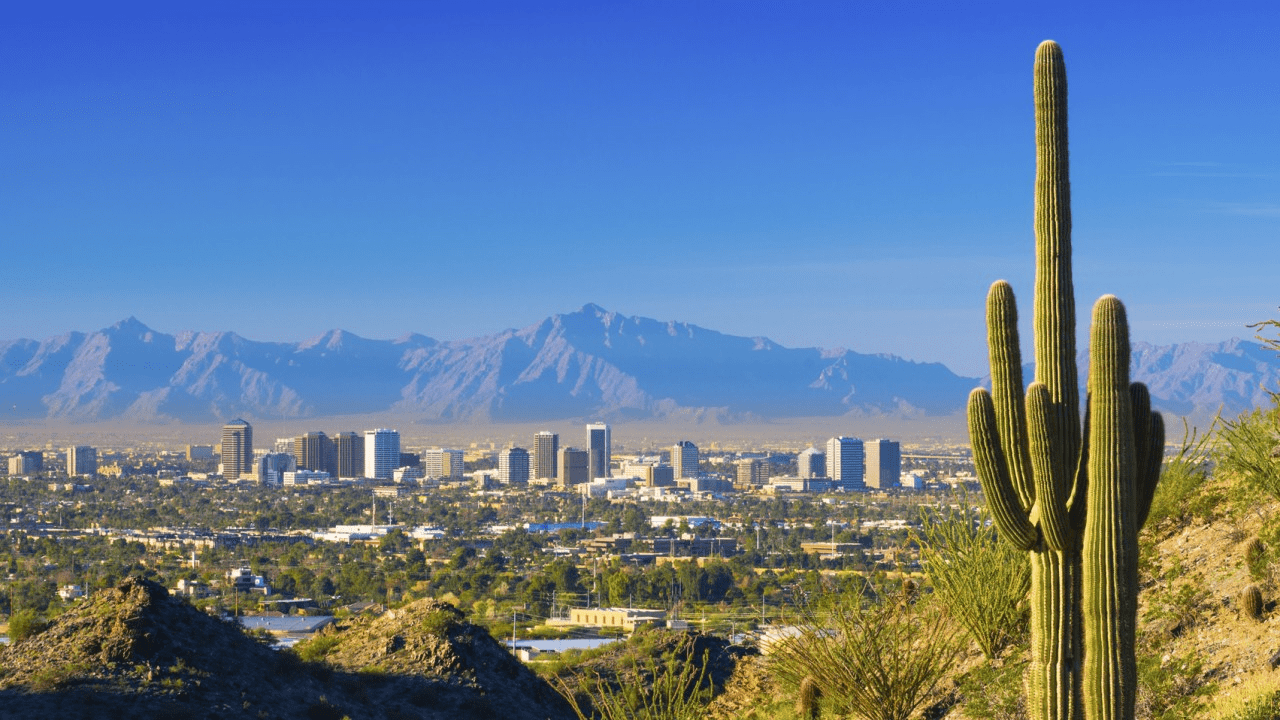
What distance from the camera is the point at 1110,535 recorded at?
9602mm

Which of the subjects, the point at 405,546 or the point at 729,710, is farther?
the point at 405,546

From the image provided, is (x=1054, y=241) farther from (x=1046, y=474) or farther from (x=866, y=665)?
(x=866, y=665)

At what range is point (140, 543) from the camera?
10500 cm

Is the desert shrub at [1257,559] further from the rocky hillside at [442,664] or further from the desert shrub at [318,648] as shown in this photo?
the desert shrub at [318,648]

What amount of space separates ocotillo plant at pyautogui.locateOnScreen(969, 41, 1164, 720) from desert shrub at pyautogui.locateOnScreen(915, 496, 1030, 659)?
4830mm

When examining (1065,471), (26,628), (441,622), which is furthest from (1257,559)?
(26,628)

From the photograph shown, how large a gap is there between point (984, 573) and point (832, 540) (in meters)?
98.8

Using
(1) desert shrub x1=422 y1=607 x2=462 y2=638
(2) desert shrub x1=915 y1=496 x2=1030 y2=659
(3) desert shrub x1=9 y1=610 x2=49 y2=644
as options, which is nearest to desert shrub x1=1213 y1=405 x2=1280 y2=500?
(2) desert shrub x1=915 y1=496 x2=1030 y2=659

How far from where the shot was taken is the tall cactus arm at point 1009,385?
9.99 m

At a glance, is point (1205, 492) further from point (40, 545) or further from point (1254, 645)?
point (40, 545)

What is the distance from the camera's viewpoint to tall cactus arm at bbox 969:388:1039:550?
994 cm

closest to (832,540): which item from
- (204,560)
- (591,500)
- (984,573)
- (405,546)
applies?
(405,546)

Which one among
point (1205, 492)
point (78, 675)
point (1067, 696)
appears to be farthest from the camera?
point (78, 675)

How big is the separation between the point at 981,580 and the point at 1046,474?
561 centimetres
